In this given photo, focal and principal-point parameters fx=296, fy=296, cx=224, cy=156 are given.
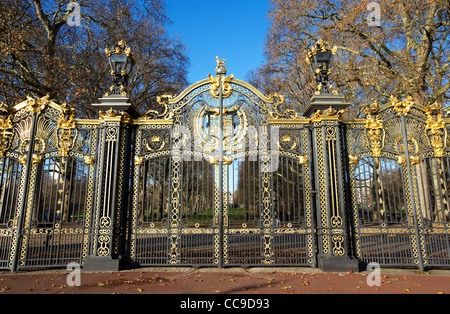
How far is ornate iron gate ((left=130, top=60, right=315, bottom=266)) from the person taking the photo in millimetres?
7012

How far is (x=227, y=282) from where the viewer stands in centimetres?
577

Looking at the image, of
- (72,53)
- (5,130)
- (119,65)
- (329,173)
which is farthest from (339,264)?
(72,53)

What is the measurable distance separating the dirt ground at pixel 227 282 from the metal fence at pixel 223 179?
0.35 m

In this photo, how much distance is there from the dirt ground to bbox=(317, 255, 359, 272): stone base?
159 mm

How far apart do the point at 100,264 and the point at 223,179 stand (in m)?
3.37

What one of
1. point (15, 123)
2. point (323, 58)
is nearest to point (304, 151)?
point (323, 58)

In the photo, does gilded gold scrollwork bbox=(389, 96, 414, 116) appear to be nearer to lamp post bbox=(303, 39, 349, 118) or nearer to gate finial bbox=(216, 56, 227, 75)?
lamp post bbox=(303, 39, 349, 118)

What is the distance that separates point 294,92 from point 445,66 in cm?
802

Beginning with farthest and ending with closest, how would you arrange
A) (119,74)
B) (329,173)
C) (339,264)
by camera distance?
(119,74), (329,173), (339,264)

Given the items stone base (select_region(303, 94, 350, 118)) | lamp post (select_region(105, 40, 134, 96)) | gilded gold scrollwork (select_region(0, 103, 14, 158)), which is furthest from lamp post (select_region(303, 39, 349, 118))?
gilded gold scrollwork (select_region(0, 103, 14, 158))

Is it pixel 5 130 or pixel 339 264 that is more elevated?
pixel 5 130

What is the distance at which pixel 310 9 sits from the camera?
596 inches

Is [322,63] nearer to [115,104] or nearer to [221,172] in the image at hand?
[221,172]

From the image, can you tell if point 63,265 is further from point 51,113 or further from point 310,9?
point 310,9
